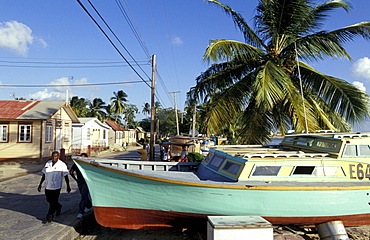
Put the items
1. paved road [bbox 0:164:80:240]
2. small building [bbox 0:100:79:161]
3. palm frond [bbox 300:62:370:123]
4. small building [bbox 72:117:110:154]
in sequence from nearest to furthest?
paved road [bbox 0:164:80:240] → palm frond [bbox 300:62:370:123] → small building [bbox 0:100:79:161] → small building [bbox 72:117:110:154]

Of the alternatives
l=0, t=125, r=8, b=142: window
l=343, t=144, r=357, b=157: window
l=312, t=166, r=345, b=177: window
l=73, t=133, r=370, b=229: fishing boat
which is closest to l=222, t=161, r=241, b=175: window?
l=73, t=133, r=370, b=229: fishing boat

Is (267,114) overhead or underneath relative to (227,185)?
overhead

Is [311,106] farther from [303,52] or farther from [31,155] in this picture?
[31,155]

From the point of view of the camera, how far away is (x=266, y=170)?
18.3 ft

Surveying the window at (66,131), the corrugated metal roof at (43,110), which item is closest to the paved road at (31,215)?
the corrugated metal roof at (43,110)

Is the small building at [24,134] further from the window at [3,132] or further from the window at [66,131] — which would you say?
the window at [66,131]

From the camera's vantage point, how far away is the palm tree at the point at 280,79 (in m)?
8.98

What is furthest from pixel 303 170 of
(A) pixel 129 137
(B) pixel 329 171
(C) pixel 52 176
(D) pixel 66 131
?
(A) pixel 129 137

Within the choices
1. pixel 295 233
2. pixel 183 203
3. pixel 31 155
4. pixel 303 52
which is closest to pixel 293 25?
pixel 303 52

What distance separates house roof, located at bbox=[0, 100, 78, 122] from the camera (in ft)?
57.4

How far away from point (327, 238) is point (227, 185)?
252 cm

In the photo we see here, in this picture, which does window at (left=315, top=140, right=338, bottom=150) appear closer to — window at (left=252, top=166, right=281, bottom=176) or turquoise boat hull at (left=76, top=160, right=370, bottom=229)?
turquoise boat hull at (left=76, top=160, right=370, bottom=229)

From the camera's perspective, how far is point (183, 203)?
5.36 meters

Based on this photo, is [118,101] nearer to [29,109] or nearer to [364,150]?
[29,109]
